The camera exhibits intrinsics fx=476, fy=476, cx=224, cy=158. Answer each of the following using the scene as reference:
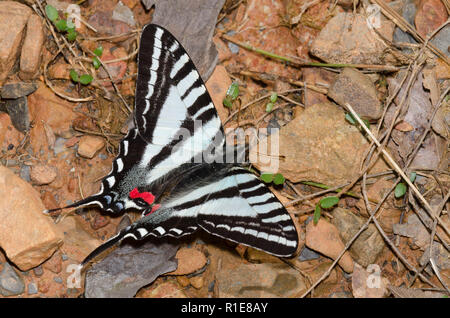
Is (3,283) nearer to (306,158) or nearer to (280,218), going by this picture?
(280,218)

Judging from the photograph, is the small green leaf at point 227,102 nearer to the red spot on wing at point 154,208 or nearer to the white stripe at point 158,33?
the white stripe at point 158,33

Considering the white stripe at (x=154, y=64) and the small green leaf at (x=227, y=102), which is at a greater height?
the white stripe at (x=154, y=64)

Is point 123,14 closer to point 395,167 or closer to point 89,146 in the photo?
point 89,146

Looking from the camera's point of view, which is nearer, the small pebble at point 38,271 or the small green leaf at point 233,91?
the small pebble at point 38,271

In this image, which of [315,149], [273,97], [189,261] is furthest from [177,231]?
[273,97]

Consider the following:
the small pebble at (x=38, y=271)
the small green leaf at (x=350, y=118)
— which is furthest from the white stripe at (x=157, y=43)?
the small pebble at (x=38, y=271)

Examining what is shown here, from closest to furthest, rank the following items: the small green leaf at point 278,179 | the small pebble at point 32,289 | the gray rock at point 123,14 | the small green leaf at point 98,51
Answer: the small pebble at point 32,289, the small green leaf at point 278,179, the small green leaf at point 98,51, the gray rock at point 123,14
